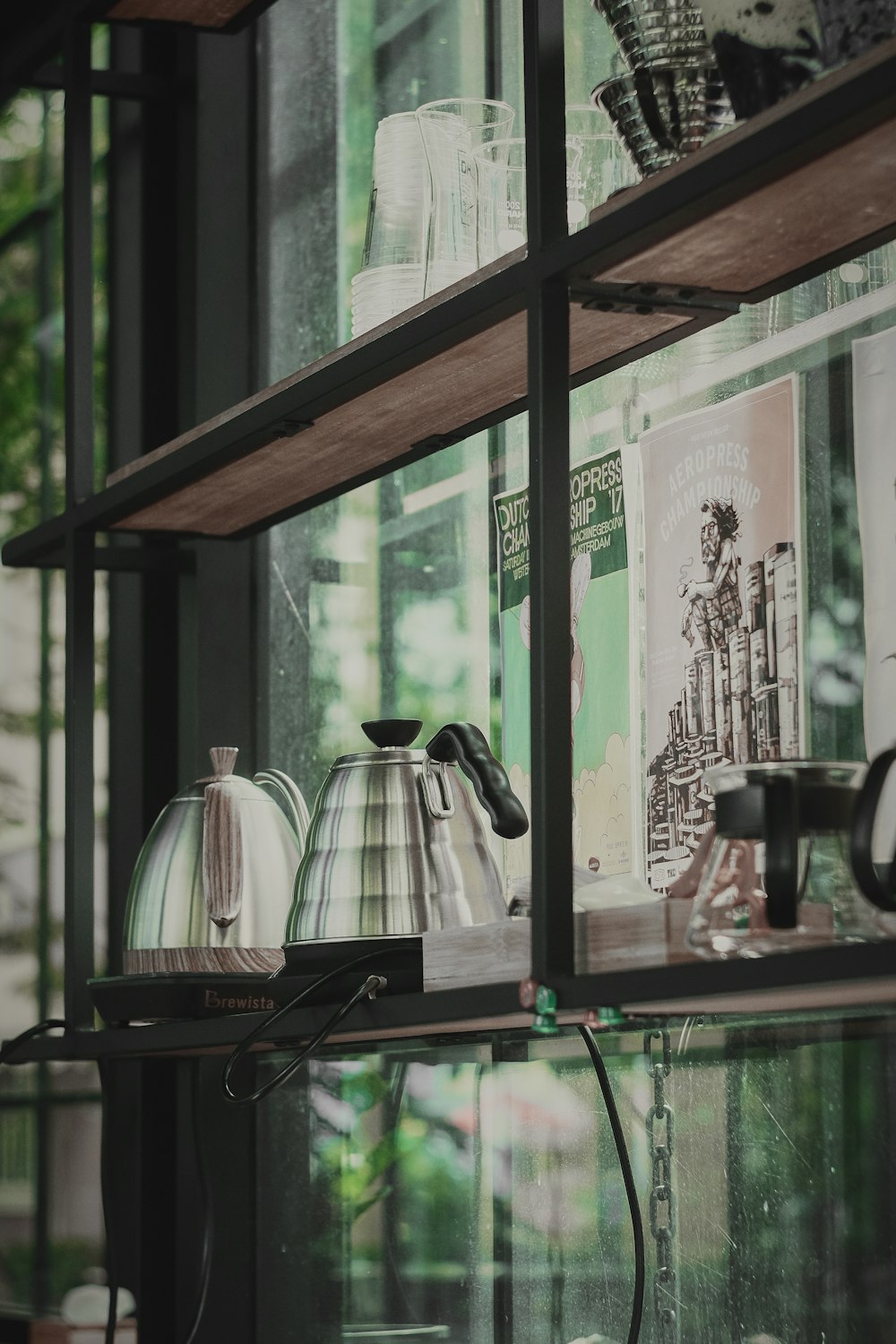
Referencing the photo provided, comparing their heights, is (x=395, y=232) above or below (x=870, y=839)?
above

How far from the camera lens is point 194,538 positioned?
2.04 m

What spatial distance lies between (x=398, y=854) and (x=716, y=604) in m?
0.31

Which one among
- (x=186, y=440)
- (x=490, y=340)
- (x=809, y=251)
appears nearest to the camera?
(x=809, y=251)

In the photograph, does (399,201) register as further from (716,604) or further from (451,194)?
(716,604)

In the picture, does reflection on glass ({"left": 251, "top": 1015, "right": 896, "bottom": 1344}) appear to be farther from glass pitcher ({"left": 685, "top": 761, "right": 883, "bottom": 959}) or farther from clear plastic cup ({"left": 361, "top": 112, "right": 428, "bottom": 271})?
clear plastic cup ({"left": 361, "top": 112, "right": 428, "bottom": 271})

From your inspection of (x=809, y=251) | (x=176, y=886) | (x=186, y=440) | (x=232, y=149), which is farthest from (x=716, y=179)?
(x=232, y=149)

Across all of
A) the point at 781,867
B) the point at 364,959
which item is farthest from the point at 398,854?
the point at 781,867

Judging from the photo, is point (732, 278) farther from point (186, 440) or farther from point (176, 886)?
point (176, 886)

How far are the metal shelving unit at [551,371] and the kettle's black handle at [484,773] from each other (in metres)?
0.12

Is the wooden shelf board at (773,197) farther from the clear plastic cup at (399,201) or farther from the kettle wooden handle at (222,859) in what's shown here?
the kettle wooden handle at (222,859)

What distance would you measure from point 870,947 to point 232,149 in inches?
64.3

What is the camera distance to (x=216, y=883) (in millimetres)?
1648

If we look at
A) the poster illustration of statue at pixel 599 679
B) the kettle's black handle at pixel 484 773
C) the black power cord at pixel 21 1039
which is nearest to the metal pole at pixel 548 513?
the kettle's black handle at pixel 484 773

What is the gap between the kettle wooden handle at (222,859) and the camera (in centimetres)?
165
